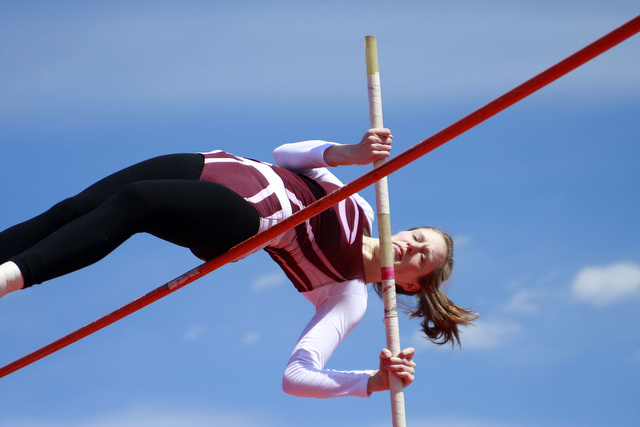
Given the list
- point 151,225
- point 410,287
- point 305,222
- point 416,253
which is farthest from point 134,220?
point 410,287

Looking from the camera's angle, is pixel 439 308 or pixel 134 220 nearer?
pixel 134 220

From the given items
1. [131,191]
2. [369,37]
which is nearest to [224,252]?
[131,191]

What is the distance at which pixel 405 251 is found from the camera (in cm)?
400

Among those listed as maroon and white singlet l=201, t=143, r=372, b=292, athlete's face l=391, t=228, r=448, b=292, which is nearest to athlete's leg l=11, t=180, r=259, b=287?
maroon and white singlet l=201, t=143, r=372, b=292

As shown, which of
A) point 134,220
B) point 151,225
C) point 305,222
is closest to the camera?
point 134,220

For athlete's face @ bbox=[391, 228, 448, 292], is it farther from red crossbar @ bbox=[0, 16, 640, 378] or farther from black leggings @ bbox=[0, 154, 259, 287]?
black leggings @ bbox=[0, 154, 259, 287]

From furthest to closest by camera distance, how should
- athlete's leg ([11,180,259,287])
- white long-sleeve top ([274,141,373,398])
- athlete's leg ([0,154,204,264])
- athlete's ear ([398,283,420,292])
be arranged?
athlete's ear ([398,283,420,292]), white long-sleeve top ([274,141,373,398]), athlete's leg ([0,154,204,264]), athlete's leg ([11,180,259,287])

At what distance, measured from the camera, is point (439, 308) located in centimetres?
430

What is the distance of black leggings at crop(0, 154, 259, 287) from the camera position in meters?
2.84

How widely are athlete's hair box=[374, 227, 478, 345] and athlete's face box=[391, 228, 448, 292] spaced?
107mm

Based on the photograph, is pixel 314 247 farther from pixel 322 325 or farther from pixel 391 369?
pixel 391 369

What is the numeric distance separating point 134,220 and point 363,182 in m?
0.89

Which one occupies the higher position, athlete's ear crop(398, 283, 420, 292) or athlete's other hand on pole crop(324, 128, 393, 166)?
athlete's other hand on pole crop(324, 128, 393, 166)

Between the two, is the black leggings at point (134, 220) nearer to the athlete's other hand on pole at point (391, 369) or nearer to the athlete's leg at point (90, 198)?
the athlete's leg at point (90, 198)
